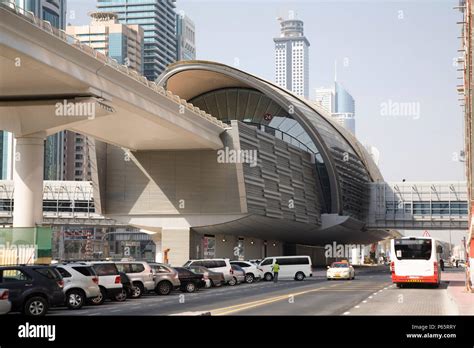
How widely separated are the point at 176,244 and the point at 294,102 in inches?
1150

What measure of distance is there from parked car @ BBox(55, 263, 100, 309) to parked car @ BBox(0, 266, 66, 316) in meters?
3.69

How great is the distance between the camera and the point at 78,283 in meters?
31.5

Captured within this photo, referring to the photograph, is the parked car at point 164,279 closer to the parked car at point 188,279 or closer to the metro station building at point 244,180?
the parked car at point 188,279

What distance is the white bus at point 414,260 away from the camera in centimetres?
4447

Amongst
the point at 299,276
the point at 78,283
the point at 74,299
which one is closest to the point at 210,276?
the point at 299,276

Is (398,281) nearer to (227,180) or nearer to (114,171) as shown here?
(227,180)

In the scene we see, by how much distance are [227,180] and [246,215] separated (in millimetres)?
4231

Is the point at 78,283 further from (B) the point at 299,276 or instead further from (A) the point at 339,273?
(B) the point at 299,276

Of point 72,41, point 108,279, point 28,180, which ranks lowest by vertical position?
point 108,279

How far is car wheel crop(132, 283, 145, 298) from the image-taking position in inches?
1538

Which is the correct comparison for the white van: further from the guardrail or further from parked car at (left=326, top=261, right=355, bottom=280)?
the guardrail

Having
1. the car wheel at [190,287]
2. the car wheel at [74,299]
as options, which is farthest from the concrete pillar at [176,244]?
the car wheel at [74,299]

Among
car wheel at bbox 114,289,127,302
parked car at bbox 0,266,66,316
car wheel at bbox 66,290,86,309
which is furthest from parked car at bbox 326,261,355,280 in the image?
parked car at bbox 0,266,66,316

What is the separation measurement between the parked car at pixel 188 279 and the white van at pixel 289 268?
1892cm
